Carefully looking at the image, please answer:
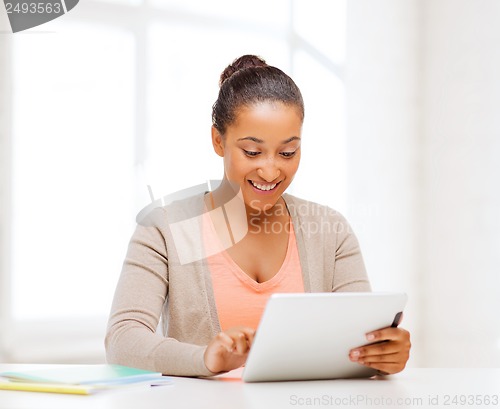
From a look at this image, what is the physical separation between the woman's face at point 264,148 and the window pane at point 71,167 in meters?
1.24

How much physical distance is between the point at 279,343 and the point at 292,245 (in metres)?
0.66

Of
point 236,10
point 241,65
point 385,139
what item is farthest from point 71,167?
point 385,139

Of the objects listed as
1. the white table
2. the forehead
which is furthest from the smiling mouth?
the white table

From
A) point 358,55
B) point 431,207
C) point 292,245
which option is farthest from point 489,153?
point 292,245

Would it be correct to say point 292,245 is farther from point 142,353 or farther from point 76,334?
point 76,334

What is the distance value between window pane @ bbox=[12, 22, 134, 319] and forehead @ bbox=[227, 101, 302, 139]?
4.16 feet

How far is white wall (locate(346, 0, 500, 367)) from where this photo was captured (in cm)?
349

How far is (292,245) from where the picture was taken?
1.82 metres

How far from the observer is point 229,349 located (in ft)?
4.04

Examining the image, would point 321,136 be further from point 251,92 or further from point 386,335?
point 386,335

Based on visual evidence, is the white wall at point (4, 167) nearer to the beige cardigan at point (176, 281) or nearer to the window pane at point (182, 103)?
the window pane at point (182, 103)

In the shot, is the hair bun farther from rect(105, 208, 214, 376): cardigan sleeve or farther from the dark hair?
rect(105, 208, 214, 376): cardigan sleeve

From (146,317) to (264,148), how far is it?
46cm

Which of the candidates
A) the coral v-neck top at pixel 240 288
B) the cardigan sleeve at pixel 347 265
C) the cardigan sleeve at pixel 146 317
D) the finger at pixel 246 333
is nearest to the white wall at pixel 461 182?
the cardigan sleeve at pixel 347 265
